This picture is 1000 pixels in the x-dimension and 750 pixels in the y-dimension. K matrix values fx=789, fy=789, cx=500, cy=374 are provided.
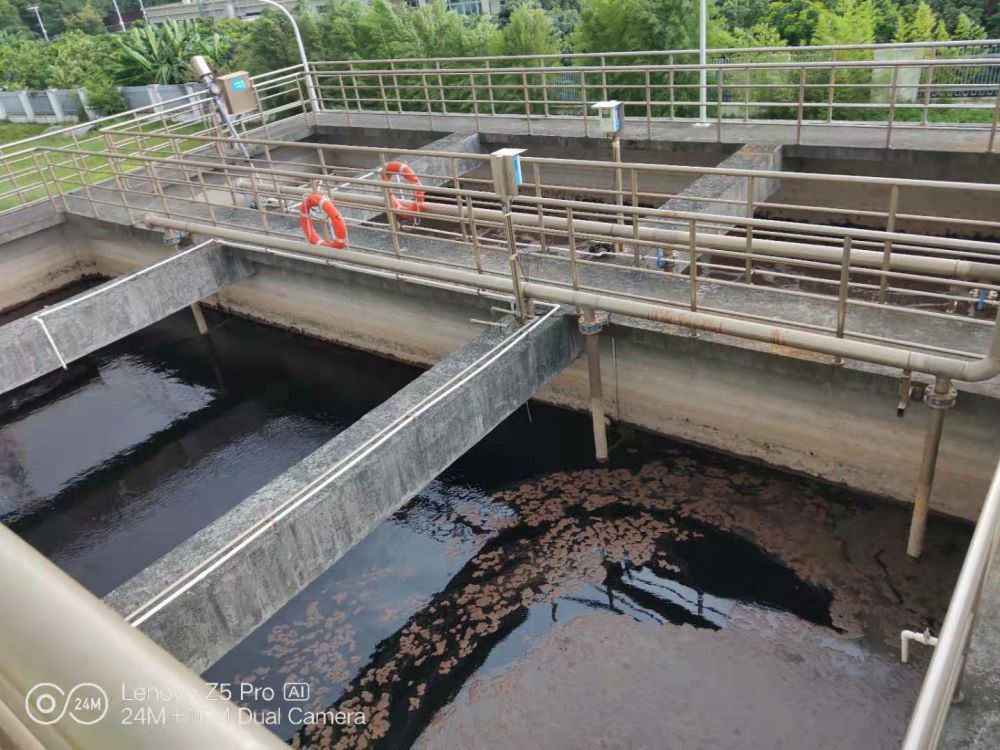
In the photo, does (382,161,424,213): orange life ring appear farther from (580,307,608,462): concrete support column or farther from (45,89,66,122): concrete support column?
(45,89,66,122): concrete support column

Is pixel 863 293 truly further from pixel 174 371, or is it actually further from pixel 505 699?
pixel 174 371

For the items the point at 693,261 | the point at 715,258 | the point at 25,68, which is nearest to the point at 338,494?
the point at 693,261

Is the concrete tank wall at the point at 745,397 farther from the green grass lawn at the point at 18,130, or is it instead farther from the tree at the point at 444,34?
the green grass lawn at the point at 18,130

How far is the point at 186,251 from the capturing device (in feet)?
29.5

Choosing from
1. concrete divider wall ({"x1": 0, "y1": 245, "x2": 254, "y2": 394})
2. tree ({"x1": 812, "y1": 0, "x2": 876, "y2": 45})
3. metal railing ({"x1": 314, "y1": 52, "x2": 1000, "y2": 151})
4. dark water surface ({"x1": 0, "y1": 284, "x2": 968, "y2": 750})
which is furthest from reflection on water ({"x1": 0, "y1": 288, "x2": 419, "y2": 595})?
tree ({"x1": 812, "y1": 0, "x2": 876, "y2": 45})

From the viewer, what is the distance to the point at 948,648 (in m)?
1.71

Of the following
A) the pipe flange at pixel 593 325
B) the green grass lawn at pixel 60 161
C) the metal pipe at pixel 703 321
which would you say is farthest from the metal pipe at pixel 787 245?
the green grass lawn at pixel 60 161

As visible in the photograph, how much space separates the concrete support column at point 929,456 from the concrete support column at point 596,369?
2477 millimetres

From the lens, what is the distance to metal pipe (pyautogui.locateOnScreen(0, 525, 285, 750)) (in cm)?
67

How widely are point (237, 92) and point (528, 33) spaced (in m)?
7.93

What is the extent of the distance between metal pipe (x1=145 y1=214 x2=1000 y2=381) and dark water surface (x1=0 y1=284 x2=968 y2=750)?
153cm

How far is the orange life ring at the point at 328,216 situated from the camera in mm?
7582

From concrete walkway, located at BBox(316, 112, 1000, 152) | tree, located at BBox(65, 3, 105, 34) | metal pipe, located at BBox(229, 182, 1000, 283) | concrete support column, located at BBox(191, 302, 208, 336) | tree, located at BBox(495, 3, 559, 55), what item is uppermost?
tree, located at BBox(65, 3, 105, 34)

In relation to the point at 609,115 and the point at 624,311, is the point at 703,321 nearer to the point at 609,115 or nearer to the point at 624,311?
the point at 624,311
